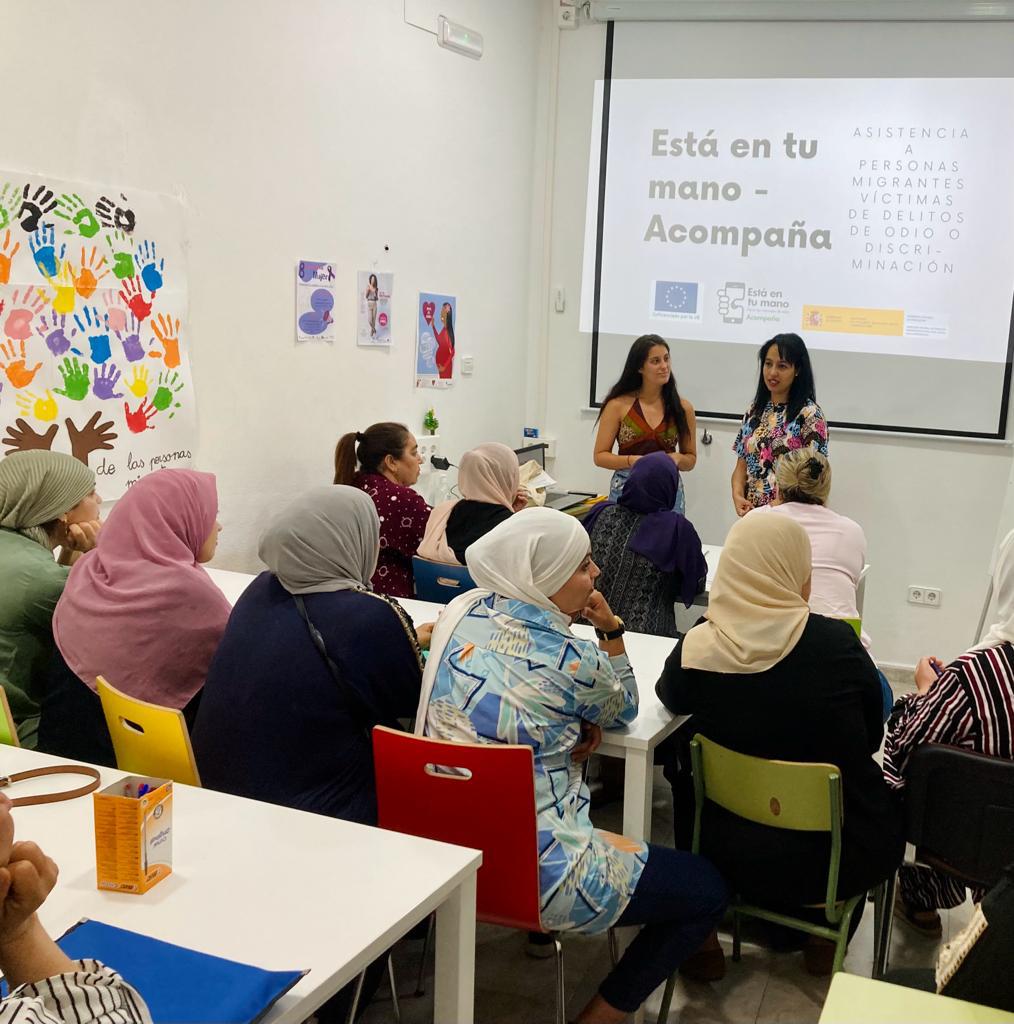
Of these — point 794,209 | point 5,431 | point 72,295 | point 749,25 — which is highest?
point 749,25

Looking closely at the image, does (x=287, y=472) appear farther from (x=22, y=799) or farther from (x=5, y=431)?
(x=22, y=799)

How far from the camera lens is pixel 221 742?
206 cm

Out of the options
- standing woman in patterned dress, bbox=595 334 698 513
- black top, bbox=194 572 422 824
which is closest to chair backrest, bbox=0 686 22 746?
black top, bbox=194 572 422 824

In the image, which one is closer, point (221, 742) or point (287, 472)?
point (221, 742)

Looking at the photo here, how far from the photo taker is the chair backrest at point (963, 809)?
206 centimetres

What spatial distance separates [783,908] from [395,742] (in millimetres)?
1026

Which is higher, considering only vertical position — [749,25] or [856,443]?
[749,25]

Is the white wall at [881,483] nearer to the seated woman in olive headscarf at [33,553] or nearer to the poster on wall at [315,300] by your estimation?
the poster on wall at [315,300]

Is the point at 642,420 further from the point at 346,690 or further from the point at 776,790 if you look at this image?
the point at 346,690

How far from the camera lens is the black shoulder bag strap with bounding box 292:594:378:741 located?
202cm

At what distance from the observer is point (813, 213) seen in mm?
5164

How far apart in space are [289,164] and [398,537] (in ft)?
4.57

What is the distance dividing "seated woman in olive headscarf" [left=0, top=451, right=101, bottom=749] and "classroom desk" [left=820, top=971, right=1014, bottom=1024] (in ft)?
5.81

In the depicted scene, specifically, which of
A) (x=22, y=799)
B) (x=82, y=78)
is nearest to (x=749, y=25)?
(x=82, y=78)
